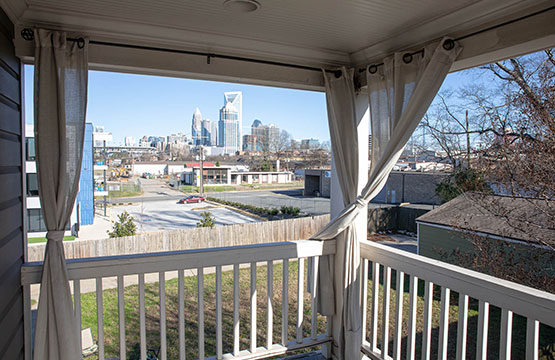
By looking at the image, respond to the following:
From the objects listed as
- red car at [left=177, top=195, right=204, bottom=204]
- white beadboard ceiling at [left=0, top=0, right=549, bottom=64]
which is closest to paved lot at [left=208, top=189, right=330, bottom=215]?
red car at [left=177, top=195, right=204, bottom=204]

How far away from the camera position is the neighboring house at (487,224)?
294 centimetres

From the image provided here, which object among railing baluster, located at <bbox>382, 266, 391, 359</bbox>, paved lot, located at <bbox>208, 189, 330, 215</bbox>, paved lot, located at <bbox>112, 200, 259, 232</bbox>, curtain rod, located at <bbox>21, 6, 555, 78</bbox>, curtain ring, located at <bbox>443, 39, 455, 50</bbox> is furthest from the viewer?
paved lot, located at <bbox>112, 200, 259, 232</bbox>

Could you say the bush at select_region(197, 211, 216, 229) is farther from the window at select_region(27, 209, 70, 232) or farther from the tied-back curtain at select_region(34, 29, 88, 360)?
the tied-back curtain at select_region(34, 29, 88, 360)

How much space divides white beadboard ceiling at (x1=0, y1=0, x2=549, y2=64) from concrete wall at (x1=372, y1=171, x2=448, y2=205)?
3.11ft

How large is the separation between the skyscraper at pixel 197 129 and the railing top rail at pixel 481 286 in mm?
2286

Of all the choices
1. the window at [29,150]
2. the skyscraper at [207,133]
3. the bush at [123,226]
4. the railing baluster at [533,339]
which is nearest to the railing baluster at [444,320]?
the railing baluster at [533,339]

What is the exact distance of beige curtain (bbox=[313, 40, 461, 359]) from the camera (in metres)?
1.77

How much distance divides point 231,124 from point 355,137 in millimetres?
1702

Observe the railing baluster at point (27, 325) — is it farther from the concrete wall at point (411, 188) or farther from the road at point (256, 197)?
the concrete wall at point (411, 188)

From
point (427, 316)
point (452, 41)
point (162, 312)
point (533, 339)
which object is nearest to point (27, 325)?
point (162, 312)

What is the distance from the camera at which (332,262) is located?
2322mm

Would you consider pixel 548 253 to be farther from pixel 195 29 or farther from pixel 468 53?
pixel 195 29

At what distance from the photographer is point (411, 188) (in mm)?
2619

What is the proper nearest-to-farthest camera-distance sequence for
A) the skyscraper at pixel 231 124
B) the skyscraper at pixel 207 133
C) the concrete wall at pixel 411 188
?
the concrete wall at pixel 411 188
the skyscraper at pixel 231 124
the skyscraper at pixel 207 133
